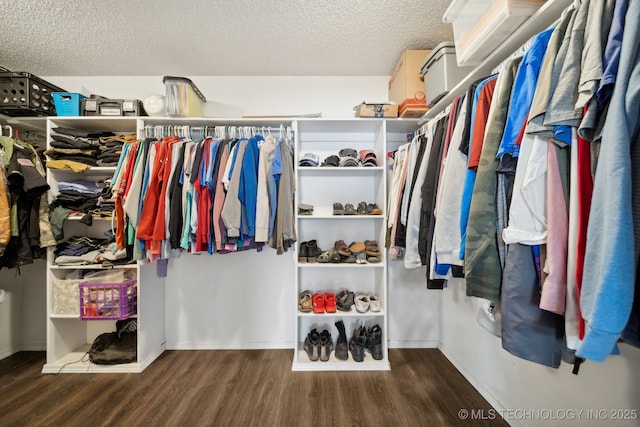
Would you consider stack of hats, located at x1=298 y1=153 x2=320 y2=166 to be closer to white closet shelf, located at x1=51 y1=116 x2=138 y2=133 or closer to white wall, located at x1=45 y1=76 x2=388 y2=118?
white wall, located at x1=45 y1=76 x2=388 y2=118

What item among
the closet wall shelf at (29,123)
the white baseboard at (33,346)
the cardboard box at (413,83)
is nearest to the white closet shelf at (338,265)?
the cardboard box at (413,83)

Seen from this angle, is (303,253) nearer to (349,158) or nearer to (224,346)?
(349,158)

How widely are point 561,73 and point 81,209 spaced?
2759mm

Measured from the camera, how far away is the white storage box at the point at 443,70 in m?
1.52

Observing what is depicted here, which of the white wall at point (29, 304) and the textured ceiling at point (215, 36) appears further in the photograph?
the white wall at point (29, 304)

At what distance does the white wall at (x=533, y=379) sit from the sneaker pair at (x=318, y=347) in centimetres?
95

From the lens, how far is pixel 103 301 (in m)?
1.78

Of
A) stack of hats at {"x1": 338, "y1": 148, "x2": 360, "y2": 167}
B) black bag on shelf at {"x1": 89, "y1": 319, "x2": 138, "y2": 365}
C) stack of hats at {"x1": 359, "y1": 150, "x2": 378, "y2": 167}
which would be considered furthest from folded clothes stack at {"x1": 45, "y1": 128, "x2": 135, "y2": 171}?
stack of hats at {"x1": 359, "y1": 150, "x2": 378, "y2": 167}

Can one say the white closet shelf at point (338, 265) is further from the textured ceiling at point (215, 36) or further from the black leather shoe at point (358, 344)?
the textured ceiling at point (215, 36)

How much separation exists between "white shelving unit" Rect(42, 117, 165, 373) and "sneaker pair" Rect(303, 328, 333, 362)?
124cm

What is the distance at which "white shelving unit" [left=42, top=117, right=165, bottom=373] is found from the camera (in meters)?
1.83

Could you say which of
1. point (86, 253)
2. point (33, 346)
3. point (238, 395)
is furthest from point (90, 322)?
point (238, 395)

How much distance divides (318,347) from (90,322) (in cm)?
204

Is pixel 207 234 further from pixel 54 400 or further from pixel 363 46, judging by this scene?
pixel 363 46
